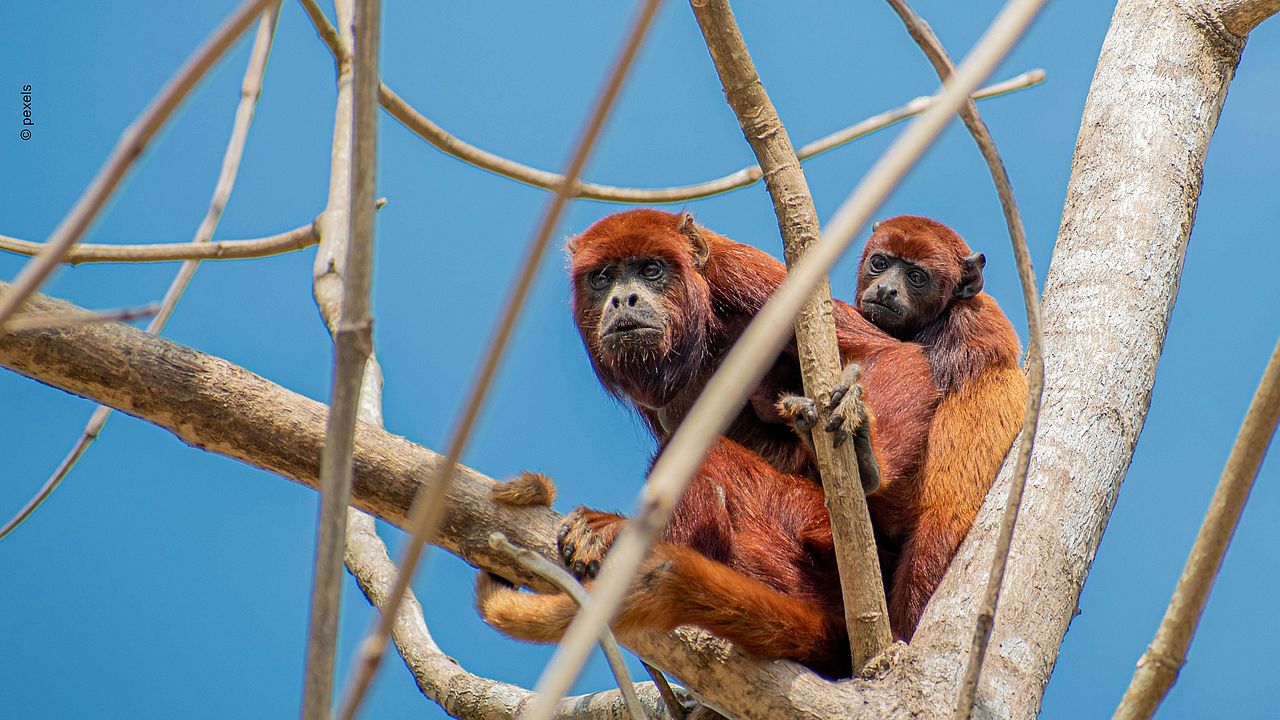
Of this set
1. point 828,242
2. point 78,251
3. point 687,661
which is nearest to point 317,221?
point 78,251

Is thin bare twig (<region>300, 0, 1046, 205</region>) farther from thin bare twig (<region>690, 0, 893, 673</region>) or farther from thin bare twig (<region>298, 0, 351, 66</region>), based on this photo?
thin bare twig (<region>690, 0, 893, 673</region>)

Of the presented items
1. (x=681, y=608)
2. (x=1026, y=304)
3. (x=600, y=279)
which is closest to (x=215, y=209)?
(x=600, y=279)

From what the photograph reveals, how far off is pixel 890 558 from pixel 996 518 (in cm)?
51

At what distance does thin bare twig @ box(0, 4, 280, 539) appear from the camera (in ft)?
10.8

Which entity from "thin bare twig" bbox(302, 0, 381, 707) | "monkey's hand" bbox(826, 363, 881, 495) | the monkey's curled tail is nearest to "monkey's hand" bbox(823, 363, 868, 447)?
"monkey's hand" bbox(826, 363, 881, 495)

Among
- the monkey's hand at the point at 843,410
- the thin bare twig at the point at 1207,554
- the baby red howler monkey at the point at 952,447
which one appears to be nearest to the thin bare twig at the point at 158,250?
the monkey's hand at the point at 843,410

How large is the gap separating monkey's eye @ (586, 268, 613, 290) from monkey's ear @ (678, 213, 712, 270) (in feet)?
0.93

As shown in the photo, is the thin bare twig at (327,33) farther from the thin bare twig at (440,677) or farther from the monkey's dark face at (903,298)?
the monkey's dark face at (903,298)

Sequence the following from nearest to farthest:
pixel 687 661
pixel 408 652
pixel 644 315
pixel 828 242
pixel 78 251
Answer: pixel 828 242 < pixel 687 661 < pixel 78 251 < pixel 644 315 < pixel 408 652

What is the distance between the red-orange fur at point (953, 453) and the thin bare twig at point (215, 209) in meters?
2.14

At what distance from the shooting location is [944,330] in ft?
12.1

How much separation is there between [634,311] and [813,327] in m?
1.10

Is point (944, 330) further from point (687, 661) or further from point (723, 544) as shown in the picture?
point (687, 661)

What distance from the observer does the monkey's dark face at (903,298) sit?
13.6 feet
